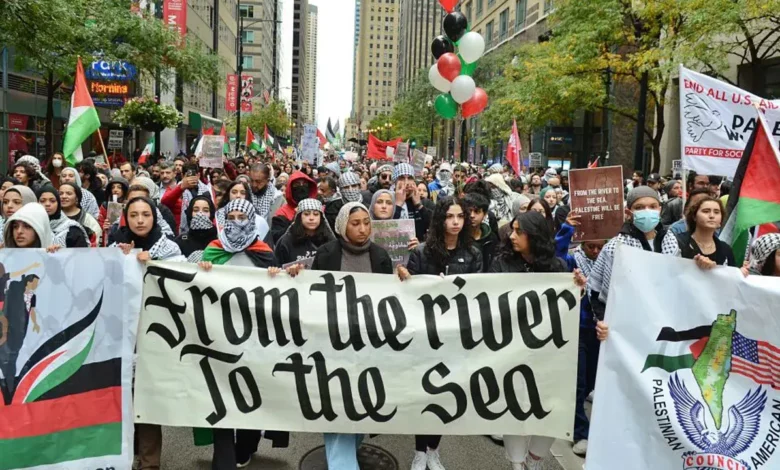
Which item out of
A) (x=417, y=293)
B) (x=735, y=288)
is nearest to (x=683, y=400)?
(x=735, y=288)

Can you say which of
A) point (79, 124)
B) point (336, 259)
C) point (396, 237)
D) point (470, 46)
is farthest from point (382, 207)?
point (470, 46)

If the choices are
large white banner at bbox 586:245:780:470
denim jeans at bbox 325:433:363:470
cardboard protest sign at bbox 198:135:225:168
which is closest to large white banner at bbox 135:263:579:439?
denim jeans at bbox 325:433:363:470

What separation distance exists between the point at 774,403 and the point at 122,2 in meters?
19.8

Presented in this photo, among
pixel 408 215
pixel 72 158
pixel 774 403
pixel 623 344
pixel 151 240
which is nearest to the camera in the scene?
pixel 774 403

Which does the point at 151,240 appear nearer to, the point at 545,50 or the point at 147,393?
the point at 147,393

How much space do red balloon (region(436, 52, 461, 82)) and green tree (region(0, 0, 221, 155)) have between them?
6.90 metres

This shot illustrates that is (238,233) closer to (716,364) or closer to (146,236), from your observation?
(146,236)

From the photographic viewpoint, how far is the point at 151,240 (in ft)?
15.9

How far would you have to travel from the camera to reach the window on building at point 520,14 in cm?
4888

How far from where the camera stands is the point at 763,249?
14.3ft

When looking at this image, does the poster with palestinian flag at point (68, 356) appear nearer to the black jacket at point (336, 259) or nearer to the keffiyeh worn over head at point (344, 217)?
the black jacket at point (336, 259)

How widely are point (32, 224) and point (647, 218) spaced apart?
13.0 feet

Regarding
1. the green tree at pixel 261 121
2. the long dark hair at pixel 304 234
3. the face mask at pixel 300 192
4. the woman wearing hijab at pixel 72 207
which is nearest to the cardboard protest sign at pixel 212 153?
the face mask at pixel 300 192

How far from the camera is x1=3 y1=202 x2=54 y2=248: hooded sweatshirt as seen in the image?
443 cm
